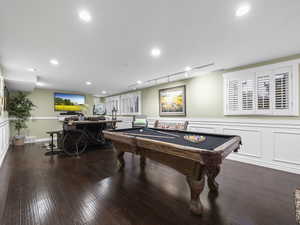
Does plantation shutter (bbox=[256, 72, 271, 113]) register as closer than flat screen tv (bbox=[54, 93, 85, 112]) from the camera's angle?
Yes

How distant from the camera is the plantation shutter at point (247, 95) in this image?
3.13 meters

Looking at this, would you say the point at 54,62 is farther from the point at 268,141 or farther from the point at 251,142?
the point at 268,141

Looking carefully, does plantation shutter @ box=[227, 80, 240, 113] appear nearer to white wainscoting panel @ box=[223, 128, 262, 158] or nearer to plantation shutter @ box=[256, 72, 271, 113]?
plantation shutter @ box=[256, 72, 271, 113]

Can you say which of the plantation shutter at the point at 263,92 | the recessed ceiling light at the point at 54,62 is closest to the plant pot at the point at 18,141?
the recessed ceiling light at the point at 54,62

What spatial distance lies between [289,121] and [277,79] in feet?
3.00

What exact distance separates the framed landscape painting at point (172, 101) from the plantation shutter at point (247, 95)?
5.45ft

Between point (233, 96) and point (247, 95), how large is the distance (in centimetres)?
30

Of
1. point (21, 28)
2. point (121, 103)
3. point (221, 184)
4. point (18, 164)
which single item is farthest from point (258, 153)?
point (121, 103)

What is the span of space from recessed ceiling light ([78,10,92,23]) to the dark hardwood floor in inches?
92.7

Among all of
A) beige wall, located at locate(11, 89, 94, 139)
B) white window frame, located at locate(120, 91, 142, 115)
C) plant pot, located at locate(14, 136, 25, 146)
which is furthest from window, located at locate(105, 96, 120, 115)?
plant pot, located at locate(14, 136, 25, 146)

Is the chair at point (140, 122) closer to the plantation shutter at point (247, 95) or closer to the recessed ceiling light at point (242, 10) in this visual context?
the plantation shutter at point (247, 95)

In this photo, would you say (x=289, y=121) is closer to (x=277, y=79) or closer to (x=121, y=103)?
(x=277, y=79)

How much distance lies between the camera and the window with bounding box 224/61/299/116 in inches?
105

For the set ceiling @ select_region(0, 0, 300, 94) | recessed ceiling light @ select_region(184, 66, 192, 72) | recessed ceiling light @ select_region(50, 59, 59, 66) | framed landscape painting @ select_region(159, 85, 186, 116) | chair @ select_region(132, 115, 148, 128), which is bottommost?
chair @ select_region(132, 115, 148, 128)
